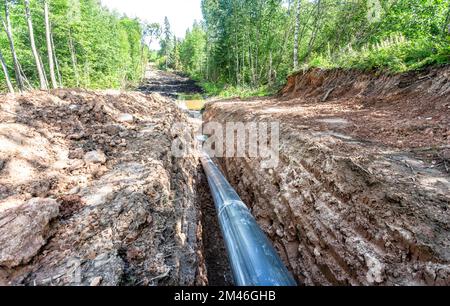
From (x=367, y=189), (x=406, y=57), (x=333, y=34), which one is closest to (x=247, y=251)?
(x=367, y=189)

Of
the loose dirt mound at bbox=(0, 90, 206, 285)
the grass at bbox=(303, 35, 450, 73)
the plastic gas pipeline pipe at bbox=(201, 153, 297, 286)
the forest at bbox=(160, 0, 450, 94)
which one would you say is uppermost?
the forest at bbox=(160, 0, 450, 94)

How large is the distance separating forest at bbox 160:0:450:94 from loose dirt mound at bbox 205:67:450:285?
1.63 m

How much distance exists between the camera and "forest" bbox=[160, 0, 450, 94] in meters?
7.32

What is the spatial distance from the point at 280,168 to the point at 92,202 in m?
3.85

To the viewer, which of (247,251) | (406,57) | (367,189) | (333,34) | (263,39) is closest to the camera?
(367,189)

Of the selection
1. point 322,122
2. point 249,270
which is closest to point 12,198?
point 249,270

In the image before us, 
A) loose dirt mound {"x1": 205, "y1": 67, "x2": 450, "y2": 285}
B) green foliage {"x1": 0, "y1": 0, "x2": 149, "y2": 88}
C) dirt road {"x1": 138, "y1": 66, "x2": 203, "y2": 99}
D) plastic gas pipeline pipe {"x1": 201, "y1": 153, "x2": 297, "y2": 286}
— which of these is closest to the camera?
loose dirt mound {"x1": 205, "y1": 67, "x2": 450, "y2": 285}

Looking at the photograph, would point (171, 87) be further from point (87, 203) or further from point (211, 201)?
point (87, 203)

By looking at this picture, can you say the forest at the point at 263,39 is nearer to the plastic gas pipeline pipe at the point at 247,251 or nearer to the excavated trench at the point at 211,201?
the excavated trench at the point at 211,201

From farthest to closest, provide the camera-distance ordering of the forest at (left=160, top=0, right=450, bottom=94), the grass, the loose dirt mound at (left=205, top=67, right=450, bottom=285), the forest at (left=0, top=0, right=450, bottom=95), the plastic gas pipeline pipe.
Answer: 1. the forest at (left=0, top=0, right=450, bottom=95)
2. the forest at (left=160, top=0, right=450, bottom=94)
3. the grass
4. the plastic gas pipeline pipe
5. the loose dirt mound at (left=205, top=67, right=450, bottom=285)

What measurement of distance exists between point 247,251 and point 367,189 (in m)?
→ 2.05

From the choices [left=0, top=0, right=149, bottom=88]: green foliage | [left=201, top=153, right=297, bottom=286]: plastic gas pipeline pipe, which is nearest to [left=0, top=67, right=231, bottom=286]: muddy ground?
[left=201, top=153, right=297, bottom=286]: plastic gas pipeline pipe

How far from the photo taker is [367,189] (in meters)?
3.23

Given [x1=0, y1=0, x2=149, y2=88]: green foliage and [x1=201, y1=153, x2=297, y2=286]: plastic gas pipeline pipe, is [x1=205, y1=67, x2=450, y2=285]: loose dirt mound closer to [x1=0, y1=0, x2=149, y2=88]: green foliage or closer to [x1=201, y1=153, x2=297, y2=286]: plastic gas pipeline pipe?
[x1=201, y1=153, x2=297, y2=286]: plastic gas pipeline pipe
